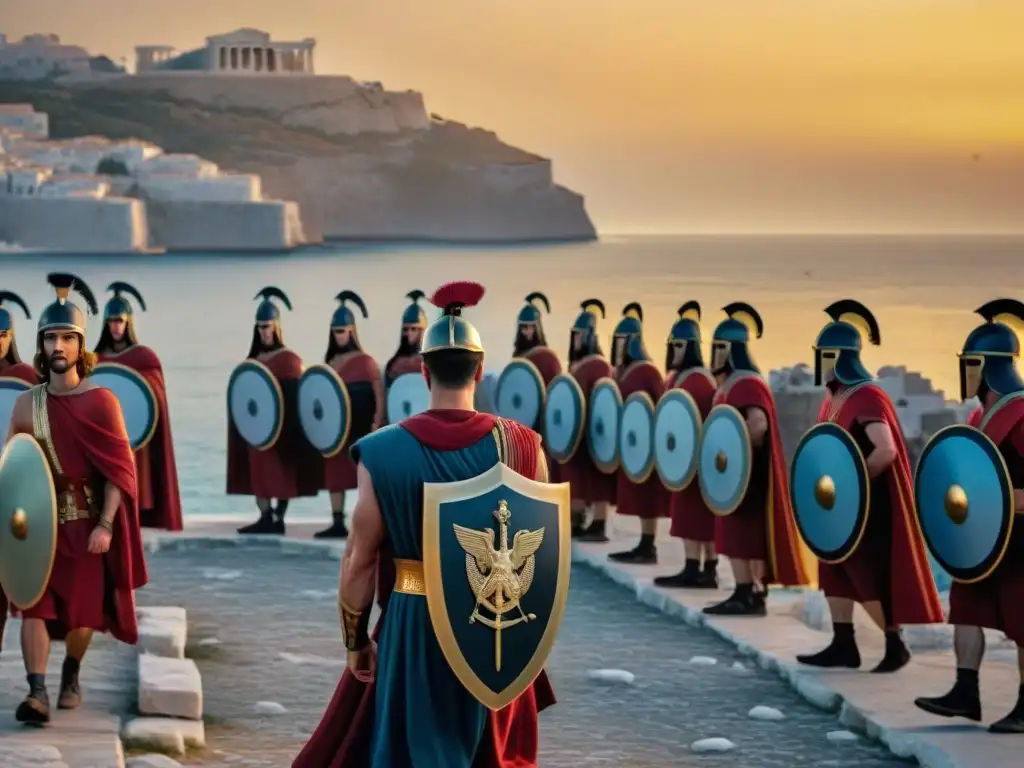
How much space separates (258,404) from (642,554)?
2523 mm

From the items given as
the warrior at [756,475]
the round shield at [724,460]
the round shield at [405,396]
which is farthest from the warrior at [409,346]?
the warrior at [756,475]

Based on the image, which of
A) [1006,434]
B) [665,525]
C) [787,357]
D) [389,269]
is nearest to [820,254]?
[389,269]

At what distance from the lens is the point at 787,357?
50.6m

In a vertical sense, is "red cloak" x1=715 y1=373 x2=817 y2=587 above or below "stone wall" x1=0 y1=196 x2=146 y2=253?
below

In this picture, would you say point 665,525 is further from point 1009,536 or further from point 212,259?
point 212,259

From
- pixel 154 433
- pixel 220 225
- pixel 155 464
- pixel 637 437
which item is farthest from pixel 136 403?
pixel 220 225

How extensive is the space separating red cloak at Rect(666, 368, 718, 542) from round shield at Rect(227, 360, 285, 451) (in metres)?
2.90

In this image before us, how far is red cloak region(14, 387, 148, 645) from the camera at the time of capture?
7.03m

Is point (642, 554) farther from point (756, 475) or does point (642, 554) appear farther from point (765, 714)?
point (765, 714)

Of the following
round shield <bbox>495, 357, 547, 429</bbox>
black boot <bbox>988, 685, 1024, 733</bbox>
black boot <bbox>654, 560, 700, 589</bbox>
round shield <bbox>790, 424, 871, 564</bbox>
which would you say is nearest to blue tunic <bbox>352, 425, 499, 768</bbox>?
black boot <bbox>988, 685, 1024, 733</bbox>

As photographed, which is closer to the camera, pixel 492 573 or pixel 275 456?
pixel 492 573

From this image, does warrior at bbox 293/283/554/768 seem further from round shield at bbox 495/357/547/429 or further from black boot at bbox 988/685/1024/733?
round shield at bbox 495/357/547/429

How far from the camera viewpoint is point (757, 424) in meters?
9.45

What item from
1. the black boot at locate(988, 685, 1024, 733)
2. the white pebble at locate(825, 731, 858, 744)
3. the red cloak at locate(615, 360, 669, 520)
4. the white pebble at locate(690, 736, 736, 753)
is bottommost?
the white pebble at locate(690, 736, 736, 753)
